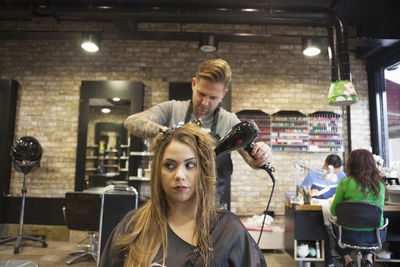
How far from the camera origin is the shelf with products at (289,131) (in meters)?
4.98

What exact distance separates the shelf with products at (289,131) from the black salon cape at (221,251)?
411 cm

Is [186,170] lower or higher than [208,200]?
higher

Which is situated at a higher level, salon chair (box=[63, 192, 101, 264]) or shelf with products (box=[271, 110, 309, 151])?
shelf with products (box=[271, 110, 309, 151])

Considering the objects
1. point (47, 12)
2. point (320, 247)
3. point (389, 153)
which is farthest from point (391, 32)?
point (47, 12)

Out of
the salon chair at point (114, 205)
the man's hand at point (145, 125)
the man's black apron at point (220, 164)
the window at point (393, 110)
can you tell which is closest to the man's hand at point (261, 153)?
the man's black apron at point (220, 164)

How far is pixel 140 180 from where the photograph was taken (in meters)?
4.69

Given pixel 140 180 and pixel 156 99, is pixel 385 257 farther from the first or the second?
pixel 156 99

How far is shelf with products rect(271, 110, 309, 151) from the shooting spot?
196 inches

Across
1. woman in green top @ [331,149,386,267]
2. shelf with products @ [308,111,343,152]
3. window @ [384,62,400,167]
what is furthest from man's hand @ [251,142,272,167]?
window @ [384,62,400,167]

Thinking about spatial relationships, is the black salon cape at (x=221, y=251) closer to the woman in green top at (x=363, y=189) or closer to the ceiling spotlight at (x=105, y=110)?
the woman in green top at (x=363, y=189)

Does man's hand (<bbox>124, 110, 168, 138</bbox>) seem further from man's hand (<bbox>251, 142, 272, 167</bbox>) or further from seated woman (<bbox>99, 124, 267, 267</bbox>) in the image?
man's hand (<bbox>251, 142, 272, 167</bbox>)

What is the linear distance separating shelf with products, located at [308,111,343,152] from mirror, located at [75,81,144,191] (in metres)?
2.93

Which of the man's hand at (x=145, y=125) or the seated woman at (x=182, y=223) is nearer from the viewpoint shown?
the seated woman at (x=182, y=223)

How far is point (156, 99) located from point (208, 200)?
164 inches
